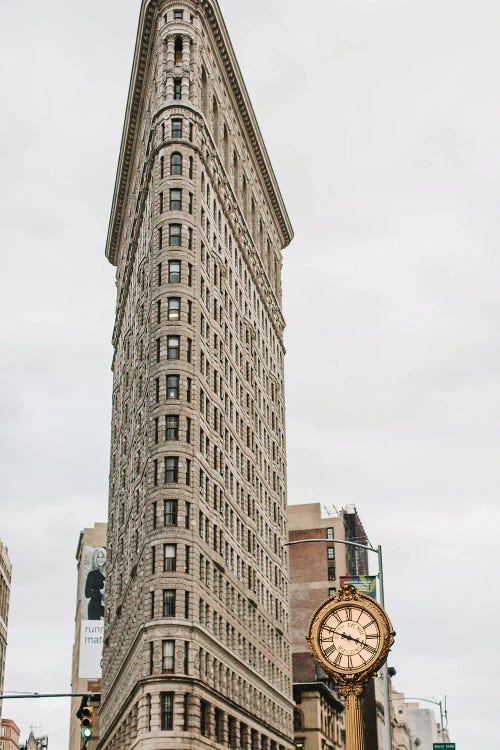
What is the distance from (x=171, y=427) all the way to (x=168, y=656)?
16.9 meters

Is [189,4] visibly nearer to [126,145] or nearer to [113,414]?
[126,145]

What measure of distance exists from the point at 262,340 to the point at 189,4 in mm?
36694

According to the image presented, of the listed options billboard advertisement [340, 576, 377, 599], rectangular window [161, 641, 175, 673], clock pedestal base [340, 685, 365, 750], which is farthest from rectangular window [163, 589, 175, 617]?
clock pedestal base [340, 685, 365, 750]

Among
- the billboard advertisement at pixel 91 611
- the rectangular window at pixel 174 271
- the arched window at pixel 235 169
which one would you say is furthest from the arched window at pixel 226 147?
the billboard advertisement at pixel 91 611

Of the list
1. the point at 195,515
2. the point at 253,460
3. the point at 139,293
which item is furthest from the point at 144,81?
the point at 195,515

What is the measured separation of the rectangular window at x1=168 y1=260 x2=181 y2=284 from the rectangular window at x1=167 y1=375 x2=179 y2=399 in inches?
324

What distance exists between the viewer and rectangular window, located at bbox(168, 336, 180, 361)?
85875mm

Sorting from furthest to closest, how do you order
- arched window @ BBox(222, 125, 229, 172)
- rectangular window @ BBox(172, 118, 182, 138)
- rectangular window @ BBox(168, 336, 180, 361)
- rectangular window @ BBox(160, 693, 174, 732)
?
arched window @ BBox(222, 125, 229, 172) < rectangular window @ BBox(172, 118, 182, 138) < rectangular window @ BBox(168, 336, 180, 361) < rectangular window @ BBox(160, 693, 174, 732)

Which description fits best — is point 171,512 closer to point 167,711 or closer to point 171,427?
point 171,427

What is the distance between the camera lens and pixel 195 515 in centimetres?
8212

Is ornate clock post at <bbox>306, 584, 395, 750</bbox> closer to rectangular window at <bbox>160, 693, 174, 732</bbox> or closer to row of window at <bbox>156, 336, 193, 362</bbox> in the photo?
rectangular window at <bbox>160, 693, 174, 732</bbox>

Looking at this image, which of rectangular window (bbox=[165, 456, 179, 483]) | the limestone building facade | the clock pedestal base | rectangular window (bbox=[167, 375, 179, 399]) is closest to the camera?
the clock pedestal base

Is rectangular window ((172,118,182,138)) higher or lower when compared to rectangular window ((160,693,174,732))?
higher

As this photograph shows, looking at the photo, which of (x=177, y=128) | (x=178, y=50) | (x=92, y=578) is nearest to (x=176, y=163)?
(x=177, y=128)
